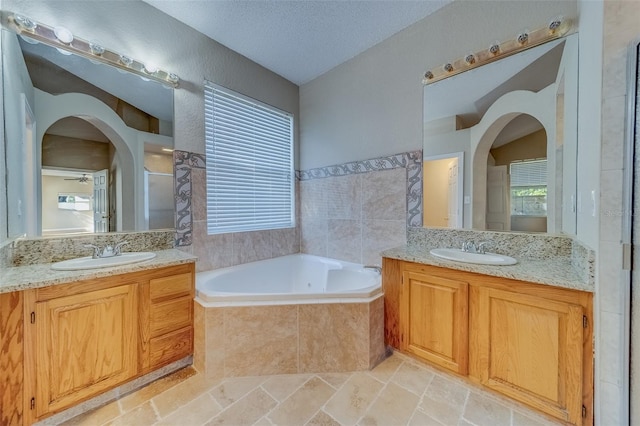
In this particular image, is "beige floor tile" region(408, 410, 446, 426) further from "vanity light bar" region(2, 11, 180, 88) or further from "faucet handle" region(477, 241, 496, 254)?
"vanity light bar" region(2, 11, 180, 88)

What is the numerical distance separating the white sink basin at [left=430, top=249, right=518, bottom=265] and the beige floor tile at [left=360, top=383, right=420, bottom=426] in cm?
89

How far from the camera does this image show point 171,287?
5.50 ft

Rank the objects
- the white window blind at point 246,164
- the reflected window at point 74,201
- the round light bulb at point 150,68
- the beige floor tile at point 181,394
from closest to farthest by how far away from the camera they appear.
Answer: the beige floor tile at point 181,394 → the reflected window at point 74,201 → the round light bulb at point 150,68 → the white window blind at point 246,164

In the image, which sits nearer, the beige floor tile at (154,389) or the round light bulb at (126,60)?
the beige floor tile at (154,389)

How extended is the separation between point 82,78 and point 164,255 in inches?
53.2

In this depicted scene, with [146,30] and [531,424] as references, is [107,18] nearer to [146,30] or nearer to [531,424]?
[146,30]

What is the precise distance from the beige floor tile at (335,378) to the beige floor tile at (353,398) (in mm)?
27

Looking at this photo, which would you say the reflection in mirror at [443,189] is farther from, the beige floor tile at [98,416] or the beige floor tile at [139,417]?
the beige floor tile at [98,416]

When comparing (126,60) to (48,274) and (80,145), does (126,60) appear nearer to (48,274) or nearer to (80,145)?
(80,145)

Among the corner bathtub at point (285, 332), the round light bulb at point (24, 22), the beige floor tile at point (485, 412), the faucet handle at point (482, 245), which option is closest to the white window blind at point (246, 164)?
the corner bathtub at point (285, 332)

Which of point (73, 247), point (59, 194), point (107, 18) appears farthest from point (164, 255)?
point (107, 18)

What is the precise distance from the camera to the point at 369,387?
1569 millimetres

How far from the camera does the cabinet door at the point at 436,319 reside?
154 cm

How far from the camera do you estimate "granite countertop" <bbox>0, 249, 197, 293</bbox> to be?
1172 mm
